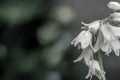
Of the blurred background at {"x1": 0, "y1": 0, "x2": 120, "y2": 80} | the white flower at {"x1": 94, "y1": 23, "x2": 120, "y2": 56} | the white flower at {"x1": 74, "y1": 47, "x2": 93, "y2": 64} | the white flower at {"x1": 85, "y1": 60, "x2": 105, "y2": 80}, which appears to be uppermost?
the white flower at {"x1": 94, "y1": 23, "x2": 120, "y2": 56}

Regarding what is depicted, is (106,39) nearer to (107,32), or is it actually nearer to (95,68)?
(107,32)

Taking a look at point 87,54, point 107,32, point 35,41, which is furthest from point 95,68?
point 35,41

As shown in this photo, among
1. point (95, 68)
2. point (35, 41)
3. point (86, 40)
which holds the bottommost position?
point (35, 41)

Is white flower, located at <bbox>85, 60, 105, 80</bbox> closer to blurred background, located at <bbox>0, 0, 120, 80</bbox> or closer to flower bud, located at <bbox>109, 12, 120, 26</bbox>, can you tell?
flower bud, located at <bbox>109, 12, 120, 26</bbox>

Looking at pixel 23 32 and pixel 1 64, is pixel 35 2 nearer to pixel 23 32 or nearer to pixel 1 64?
pixel 23 32

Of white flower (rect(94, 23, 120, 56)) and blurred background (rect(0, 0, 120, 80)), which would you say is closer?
white flower (rect(94, 23, 120, 56))

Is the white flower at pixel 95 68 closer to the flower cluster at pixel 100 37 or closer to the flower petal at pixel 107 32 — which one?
the flower cluster at pixel 100 37

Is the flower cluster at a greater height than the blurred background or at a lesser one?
greater

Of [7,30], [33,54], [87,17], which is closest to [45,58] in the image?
[33,54]

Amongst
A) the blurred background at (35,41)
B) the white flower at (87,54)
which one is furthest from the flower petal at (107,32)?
the blurred background at (35,41)

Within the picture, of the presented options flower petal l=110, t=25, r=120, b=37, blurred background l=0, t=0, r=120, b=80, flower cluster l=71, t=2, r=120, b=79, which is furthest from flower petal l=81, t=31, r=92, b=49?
blurred background l=0, t=0, r=120, b=80

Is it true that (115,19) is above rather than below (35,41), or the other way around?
above

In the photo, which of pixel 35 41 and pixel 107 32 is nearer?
pixel 107 32
